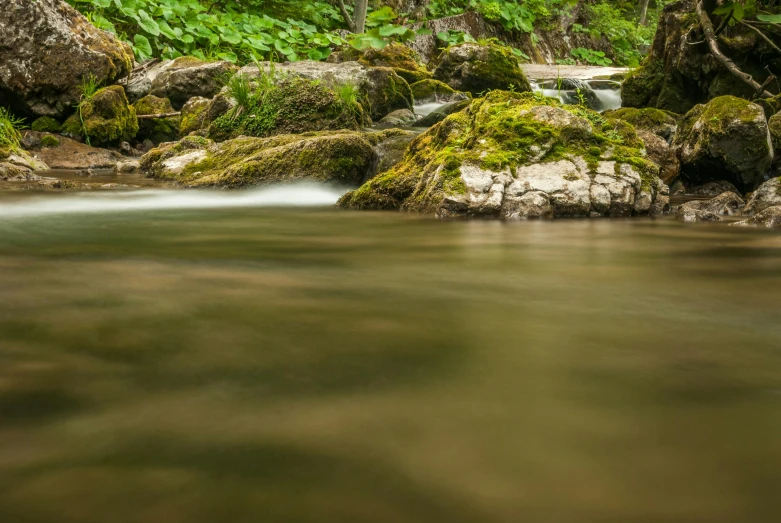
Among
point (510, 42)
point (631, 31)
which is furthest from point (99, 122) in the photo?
point (631, 31)

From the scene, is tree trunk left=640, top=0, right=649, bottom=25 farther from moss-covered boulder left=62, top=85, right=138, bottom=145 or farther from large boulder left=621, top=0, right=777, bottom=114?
moss-covered boulder left=62, top=85, right=138, bottom=145

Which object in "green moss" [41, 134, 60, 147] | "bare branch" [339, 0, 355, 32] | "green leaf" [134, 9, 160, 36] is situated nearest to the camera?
"green moss" [41, 134, 60, 147]

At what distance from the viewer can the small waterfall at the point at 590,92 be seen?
44.6 ft

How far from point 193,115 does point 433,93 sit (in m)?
4.43

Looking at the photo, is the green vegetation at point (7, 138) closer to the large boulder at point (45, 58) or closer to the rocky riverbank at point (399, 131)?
the rocky riverbank at point (399, 131)

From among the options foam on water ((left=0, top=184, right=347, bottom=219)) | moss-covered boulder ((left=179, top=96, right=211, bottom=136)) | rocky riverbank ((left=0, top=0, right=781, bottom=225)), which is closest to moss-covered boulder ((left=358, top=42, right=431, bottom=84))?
rocky riverbank ((left=0, top=0, right=781, bottom=225))

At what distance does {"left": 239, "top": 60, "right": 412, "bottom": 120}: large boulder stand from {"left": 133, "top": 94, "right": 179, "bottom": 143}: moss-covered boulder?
176 centimetres

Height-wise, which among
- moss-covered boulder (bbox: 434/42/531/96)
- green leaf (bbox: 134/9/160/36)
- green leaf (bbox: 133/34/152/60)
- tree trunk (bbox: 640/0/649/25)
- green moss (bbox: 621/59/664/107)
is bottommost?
green moss (bbox: 621/59/664/107)

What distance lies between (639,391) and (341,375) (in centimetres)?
67

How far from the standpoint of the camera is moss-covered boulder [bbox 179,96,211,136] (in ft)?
35.1

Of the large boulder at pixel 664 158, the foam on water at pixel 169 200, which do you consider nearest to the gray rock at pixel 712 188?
the large boulder at pixel 664 158

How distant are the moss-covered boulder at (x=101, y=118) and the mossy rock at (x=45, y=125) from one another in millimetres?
126

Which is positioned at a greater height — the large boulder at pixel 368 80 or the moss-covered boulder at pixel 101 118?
the large boulder at pixel 368 80

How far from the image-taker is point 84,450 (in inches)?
47.3
